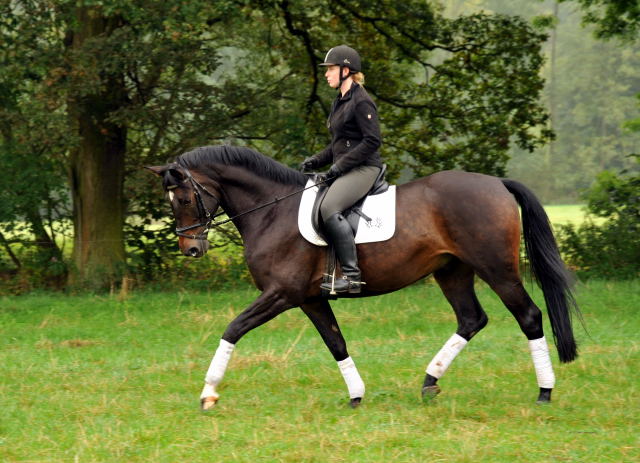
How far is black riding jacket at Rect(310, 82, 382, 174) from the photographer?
23.1 ft

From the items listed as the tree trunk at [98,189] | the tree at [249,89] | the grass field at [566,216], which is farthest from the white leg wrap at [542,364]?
the grass field at [566,216]

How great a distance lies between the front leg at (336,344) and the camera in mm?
7180

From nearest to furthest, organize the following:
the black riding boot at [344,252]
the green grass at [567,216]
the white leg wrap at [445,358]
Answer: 1. the black riding boot at [344,252]
2. the white leg wrap at [445,358]
3. the green grass at [567,216]

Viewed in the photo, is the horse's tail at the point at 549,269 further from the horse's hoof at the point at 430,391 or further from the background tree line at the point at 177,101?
the background tree line at the point at 177,101

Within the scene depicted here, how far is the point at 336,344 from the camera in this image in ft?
23.7

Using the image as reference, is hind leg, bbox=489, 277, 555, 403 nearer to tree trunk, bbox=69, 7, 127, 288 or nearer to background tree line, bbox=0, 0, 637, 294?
background tree line, bbox=0, 0, 637, 294

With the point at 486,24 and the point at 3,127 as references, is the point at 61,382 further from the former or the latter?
the point at 486,24

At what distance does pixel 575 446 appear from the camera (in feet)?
19.1

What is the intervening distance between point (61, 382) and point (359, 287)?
3138mm

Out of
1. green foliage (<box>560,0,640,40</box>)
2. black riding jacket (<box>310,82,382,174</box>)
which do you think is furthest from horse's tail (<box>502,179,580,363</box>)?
green foliage (<box>560,0,640,40</box>)

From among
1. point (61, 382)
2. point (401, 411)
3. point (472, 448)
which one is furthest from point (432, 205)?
point (61, 382)

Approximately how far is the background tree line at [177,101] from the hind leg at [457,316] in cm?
717

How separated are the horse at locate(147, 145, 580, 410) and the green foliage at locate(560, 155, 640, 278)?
8912 millimetres

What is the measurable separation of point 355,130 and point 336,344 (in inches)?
70.6
